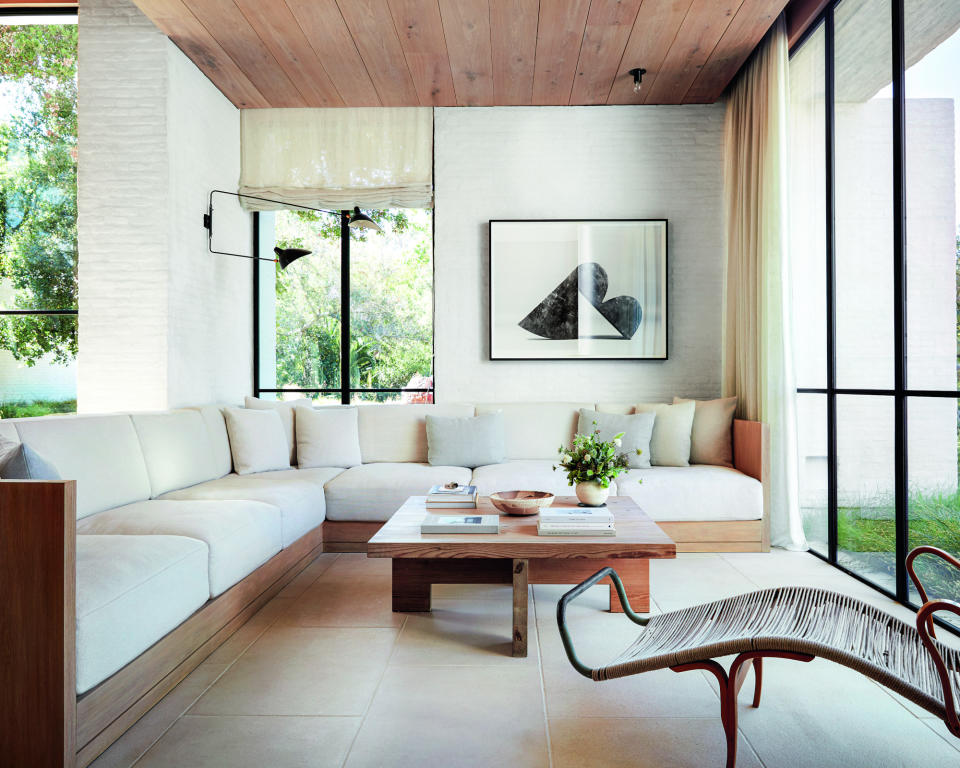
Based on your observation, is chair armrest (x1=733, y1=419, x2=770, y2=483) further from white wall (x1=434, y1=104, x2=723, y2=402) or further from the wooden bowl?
the wooden bowl

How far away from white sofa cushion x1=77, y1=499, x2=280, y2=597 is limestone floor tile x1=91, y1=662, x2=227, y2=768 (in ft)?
0.96

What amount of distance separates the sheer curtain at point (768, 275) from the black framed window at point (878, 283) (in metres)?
0.14

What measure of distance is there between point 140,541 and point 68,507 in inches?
23.2

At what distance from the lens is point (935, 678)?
1498mm

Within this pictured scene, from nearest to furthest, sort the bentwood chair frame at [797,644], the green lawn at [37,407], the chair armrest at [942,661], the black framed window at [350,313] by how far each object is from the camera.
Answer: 1. the chair armrest at [942,661]
2. the bentwood chair frame at [797,644]
3. the green lawn at [37,407]
4. the black framed window at [350,313]

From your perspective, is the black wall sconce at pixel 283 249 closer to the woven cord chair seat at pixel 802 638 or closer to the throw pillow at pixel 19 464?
the throw pillow at pixel 19 464

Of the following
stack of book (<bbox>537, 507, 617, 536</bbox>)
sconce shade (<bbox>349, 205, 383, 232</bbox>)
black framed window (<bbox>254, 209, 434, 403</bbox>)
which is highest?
sconce shade (<bbox>349, 205, 383, 232</bbox>)

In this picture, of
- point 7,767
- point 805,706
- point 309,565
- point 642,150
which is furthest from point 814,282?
point 7,767

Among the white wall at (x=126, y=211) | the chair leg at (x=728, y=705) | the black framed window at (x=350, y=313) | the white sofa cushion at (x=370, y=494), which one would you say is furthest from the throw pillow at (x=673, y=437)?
the white wall at (x=126, y=211)

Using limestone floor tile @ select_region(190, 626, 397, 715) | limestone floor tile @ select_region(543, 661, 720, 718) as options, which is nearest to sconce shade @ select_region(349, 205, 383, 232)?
limestone floor tile @ select_region(190, 626, 397, 715)

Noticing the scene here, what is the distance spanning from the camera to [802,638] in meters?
1.56

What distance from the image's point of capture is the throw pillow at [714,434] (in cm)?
427

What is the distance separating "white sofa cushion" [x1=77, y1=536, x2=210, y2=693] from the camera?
171cm

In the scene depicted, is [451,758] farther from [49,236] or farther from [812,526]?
[49,236]
